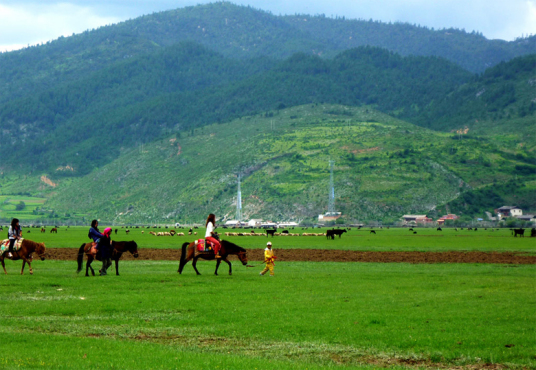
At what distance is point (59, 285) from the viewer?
29.6 meters

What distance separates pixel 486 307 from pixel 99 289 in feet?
45.5

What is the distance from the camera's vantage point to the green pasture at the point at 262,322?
17109 millimetres

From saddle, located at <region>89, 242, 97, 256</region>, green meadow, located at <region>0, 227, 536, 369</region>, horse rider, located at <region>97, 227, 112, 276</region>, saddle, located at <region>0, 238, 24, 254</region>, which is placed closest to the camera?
green meadow, located at <region>0, 227, 536, 369</region>

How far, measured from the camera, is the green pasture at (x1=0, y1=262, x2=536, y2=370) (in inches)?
674

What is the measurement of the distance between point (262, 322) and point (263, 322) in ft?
0.09

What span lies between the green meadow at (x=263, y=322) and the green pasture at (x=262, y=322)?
3 centimetres

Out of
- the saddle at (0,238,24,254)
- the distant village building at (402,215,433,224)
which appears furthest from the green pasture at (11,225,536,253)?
the distant village building at (402,215,433,224)

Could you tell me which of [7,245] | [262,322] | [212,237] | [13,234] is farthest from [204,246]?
[262,322]

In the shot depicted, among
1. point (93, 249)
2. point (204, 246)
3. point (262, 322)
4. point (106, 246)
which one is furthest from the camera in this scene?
point (204, 246)

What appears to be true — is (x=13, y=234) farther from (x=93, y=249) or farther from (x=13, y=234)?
(x=93, y=249)

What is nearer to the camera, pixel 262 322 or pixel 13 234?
pixel 262 322

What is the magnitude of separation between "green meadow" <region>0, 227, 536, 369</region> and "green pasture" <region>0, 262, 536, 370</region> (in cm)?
3

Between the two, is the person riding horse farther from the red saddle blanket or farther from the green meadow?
the red saddle blanket

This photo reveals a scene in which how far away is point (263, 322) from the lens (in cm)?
2142
